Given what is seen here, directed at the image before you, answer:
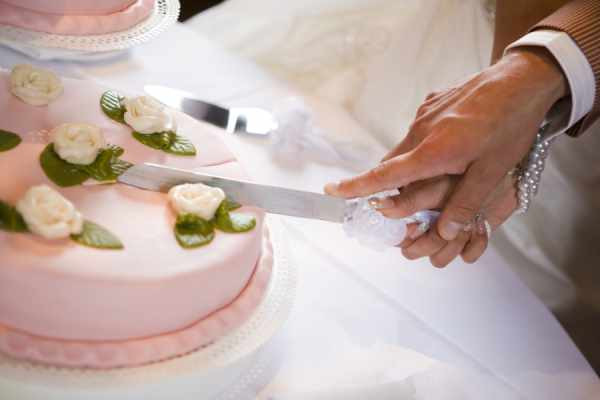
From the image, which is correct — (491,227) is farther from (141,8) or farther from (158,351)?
(141,8)

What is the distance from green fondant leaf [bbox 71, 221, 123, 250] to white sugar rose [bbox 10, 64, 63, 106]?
0.85 ft

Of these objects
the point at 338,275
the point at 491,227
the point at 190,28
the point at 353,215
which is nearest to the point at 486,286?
the point at 491,227

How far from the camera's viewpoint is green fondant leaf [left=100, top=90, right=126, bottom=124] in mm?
1135

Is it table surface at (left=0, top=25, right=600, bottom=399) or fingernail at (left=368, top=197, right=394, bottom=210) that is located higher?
fingernail at (left=368, top=197, right=394, bottom=210)

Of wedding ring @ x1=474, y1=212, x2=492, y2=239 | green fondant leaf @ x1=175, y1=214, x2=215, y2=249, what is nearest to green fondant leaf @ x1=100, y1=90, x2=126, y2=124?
green fondant leaf @ x1=175, y1=214, x2=215, y2=249

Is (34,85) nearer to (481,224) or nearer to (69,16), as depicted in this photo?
(69,16)

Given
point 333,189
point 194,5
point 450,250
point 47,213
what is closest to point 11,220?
point 47,213

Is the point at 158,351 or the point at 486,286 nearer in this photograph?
the point at 158,351

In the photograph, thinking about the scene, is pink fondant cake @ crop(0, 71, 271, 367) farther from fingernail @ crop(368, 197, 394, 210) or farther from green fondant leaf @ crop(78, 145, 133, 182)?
fingernail @ crop(368, 197, 394, 210)

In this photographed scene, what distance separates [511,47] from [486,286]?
1.41ft

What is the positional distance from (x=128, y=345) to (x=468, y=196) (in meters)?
0.55

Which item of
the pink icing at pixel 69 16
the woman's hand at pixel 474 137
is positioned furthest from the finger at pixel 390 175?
the pink icing at pixel 69 16

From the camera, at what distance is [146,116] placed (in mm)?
1108

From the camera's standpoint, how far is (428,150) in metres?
1.12
